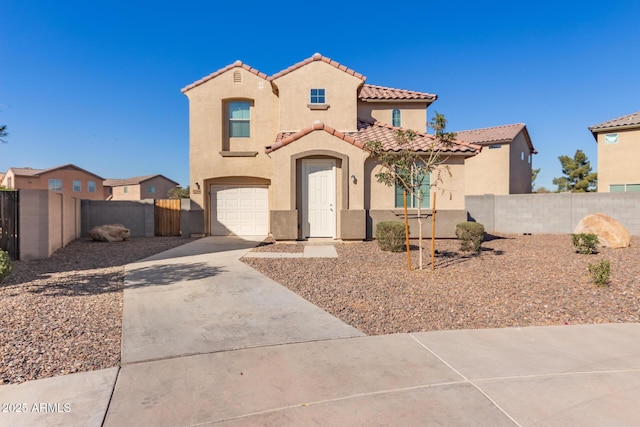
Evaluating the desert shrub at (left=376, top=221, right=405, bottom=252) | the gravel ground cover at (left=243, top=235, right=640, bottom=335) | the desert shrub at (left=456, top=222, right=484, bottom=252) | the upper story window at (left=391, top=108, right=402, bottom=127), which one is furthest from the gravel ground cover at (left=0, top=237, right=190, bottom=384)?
the upper story window at (left=391, top=108, right=402, bottom=127)

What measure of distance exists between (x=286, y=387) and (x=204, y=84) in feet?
49.8

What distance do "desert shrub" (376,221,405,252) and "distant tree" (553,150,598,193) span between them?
90.6 ft

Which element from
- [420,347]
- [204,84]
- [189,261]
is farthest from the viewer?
[204,84]

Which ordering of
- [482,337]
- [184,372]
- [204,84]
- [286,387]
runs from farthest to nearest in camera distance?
[204,84], [482,337], [184,372], [286,387]

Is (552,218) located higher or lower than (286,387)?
higher

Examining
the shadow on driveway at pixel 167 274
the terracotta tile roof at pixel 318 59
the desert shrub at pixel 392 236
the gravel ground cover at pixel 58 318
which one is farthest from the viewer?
the terracotta tile roof at pixel 318 59

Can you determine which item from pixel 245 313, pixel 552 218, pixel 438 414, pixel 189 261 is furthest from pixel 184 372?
pixel 552 218

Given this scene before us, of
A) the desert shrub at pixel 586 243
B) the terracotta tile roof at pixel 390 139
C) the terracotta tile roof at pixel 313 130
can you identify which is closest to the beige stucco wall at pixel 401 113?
the terracotta tile roof at pixel 390 139

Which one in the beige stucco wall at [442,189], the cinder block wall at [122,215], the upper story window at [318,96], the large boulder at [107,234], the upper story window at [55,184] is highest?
the upper story window at [318,96]

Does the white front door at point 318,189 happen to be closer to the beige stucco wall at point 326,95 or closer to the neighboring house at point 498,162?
the beige stucco wall at point 326,95

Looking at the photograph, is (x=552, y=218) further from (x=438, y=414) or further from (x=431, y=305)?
(x=438, y=414)

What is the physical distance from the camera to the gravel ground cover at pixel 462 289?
5258mm

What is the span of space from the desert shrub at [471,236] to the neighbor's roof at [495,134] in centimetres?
1765

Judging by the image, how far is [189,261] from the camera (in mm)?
9789
